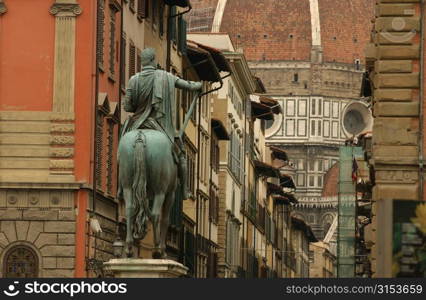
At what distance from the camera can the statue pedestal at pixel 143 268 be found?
946 inches

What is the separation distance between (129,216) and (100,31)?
1717cm

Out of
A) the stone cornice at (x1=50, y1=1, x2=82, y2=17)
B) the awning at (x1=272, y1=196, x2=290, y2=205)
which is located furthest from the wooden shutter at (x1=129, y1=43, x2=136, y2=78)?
the awning at (x1=272, y1=196, x2=290, y2=205)

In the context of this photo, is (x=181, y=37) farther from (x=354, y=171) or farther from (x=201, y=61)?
(x=354, y=171)

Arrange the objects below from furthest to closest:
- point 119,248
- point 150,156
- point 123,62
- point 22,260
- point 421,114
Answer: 1. point 123,62
2. point 22,260
3. point 421,114
4. point 119,248
5. point 150,156

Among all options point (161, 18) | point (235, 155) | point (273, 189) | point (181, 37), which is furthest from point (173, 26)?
point (273, 189)

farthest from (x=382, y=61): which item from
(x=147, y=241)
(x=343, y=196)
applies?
(x=343, y=196)

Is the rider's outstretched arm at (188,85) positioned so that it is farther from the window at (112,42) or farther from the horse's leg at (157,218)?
the window at (112,42)

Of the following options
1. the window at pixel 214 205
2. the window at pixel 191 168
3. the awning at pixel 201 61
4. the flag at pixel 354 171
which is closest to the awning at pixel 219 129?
the window at pixel 214 205

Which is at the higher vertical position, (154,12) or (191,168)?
(154,12)

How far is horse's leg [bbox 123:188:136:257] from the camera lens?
974 inches

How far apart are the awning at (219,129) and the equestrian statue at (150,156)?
4854cm

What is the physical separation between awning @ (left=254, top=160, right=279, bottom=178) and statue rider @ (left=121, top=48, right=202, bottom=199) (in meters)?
77.1

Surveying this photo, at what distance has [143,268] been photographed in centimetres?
2409

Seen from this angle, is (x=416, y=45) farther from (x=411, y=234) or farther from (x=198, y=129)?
(x=198, y=129)
